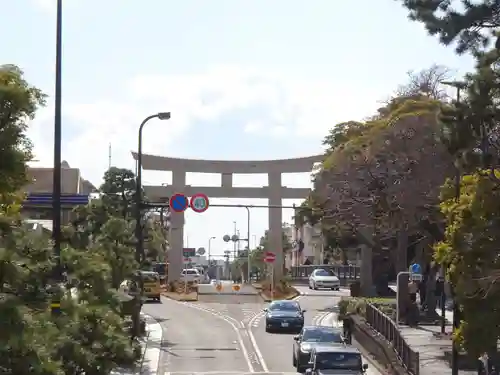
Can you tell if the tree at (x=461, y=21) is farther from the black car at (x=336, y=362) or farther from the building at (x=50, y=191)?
the building at (x=50, y=191)

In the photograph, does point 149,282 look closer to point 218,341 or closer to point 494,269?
point 218,341

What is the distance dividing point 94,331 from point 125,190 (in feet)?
113

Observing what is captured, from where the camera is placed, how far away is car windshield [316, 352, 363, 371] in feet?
83.8

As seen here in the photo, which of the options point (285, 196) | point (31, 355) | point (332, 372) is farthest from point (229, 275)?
point (31, 355)

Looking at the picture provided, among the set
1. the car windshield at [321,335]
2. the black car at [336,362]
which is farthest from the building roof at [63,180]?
the black car at [336,362]

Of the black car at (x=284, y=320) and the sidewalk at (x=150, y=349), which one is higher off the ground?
the black car at (x=284, y=320)

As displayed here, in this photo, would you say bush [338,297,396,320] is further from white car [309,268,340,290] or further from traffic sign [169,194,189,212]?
white car [309,268,340,290]

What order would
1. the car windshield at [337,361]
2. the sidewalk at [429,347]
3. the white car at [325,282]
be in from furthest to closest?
the white car at [325,282]
the sidewalk at [429,347]
the car windshield at [337,361]

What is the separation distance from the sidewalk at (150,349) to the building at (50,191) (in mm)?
10397

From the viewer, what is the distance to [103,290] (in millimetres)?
19719

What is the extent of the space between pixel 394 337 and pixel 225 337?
37.3 feet

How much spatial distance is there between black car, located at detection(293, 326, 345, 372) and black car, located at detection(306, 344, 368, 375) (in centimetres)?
376

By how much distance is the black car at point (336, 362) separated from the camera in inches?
998

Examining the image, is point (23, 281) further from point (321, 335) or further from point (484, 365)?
point (321, 335)
